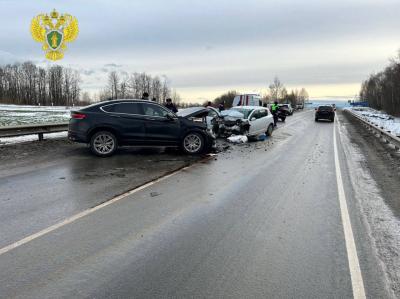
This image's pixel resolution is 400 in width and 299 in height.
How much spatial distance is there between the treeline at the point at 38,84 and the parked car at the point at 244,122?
108926 mm

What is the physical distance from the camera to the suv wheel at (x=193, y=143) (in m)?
13.0

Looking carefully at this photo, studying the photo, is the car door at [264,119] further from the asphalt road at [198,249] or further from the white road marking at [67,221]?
the white road marking at [67,221]

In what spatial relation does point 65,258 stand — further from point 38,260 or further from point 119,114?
point 119,114

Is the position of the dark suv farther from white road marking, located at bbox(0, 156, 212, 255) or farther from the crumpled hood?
the crumpled hood

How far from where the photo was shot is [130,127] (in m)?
12.2

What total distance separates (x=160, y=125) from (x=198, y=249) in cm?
815

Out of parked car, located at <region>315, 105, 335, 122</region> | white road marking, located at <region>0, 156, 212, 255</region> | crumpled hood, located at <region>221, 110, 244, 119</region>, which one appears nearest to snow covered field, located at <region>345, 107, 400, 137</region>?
parked car, located at <region>315, 105, 335, 122</region>

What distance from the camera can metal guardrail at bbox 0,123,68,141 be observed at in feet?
44.1

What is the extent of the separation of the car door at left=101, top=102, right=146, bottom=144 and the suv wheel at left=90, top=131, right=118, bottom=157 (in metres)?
0.28

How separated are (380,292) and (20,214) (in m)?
5.05

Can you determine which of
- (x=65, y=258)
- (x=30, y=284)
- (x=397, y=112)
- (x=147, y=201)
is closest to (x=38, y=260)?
(x=65, y=258)

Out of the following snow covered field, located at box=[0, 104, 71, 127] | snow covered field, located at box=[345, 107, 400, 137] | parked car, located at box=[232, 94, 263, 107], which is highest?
parked car, located at box=[232, 94, 263, 107]

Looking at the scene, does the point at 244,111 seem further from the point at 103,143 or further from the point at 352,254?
the point at 352,254

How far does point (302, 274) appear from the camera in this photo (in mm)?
4094
